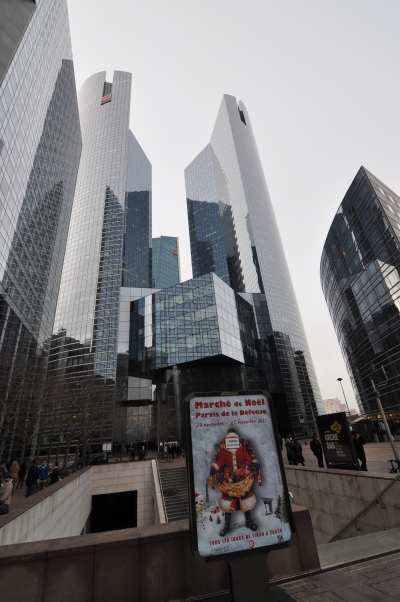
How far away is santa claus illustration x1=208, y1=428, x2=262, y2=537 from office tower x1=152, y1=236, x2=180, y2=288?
136 meters

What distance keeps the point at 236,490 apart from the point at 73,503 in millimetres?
→ 18775

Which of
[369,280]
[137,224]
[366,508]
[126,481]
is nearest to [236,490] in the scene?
[366,508]

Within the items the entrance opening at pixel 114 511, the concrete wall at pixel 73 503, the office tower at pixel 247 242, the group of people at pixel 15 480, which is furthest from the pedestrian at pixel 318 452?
the office tower at pixel 247 242

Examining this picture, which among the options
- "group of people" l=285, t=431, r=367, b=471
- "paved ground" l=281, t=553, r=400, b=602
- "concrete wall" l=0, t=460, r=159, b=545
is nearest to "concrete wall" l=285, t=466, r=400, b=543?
"group of people" l=285, t=431, r=367, b=471

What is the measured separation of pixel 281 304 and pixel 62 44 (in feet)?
306

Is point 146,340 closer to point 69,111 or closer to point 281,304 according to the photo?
point 281,304

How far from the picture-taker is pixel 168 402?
5772 cm

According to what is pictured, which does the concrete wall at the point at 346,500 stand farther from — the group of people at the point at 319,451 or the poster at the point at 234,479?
the poster at the point at 234,479

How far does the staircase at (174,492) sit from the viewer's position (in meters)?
19.1

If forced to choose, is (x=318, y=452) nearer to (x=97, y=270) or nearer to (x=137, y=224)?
(x=97, y=270)

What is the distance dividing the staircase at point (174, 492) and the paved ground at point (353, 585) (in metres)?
14.9

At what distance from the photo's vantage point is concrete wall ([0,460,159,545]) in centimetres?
871

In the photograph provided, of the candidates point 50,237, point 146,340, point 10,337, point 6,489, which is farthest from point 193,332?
point 6,489

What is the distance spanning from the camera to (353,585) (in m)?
4.03
